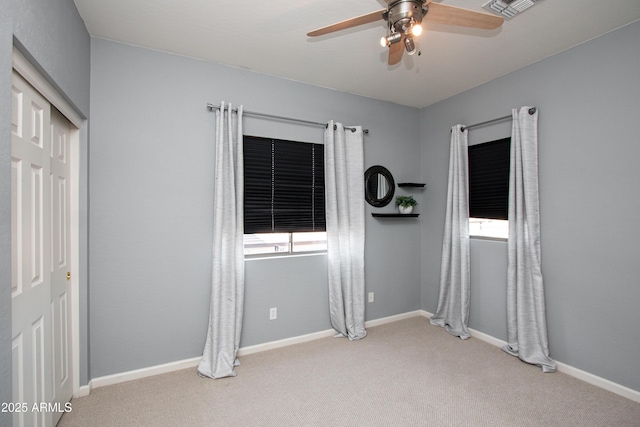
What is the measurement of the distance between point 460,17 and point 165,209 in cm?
255

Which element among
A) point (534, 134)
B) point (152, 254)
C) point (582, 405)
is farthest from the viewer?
point (534, 134)

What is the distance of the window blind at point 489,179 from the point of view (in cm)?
313

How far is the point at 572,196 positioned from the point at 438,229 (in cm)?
146

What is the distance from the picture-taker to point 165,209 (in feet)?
8.71

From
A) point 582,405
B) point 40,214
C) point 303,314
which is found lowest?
point 582,405

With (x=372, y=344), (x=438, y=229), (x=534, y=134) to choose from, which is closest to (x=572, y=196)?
(x=534, y=134)

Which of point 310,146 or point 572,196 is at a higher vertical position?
point 310,146

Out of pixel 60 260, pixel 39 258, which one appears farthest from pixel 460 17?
pixel 60 260

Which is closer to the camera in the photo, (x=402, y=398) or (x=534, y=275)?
(x=402, y=398)

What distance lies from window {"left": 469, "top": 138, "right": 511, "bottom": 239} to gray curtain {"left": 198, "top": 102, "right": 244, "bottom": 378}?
2557 millimetres

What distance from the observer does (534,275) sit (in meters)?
2.77

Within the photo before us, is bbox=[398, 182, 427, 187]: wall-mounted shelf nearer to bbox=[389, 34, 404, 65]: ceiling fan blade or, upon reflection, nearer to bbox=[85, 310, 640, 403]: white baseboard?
bbox=[85, 310, 640, 403]: white baseboard

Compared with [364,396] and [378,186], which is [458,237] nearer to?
[378,186]

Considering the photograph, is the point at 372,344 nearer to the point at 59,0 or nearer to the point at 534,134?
the point at 534,134
